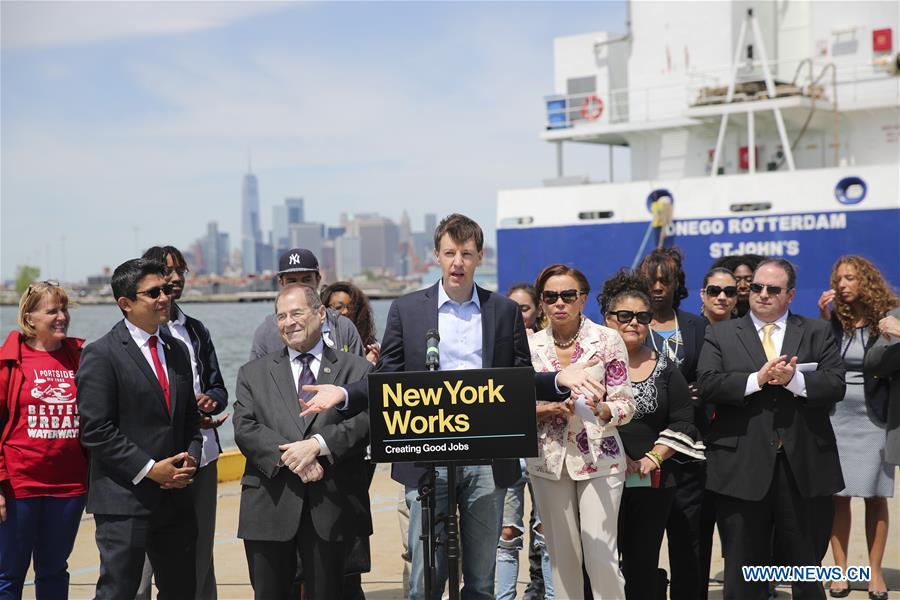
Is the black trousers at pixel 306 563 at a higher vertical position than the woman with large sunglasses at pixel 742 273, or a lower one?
lower

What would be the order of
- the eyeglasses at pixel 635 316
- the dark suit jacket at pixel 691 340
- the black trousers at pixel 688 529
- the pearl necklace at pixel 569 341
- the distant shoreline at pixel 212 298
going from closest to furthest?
1. the pearl necklace at pixel 569 341
2. the eyeglasses at pixel 635 316
3. the black trousers at pixel 688 529
4. the dark suit jacket at pixel 691 340
5. the distant shoreline at pixel 212 298

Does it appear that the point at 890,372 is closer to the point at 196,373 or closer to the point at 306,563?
the point at 306,563

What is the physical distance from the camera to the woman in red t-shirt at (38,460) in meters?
4.61

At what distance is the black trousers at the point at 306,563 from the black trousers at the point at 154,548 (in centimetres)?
49

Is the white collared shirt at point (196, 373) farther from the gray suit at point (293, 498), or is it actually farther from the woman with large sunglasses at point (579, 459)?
the woman with large sunglasses at point (579, 459)

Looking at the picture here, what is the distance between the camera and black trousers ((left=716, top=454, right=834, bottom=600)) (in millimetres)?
4789

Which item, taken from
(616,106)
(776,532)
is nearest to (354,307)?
(776,532)

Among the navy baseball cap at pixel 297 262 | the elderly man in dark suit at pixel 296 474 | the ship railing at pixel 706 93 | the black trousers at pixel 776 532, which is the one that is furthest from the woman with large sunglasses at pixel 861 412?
the ship railing at pixel 706 93

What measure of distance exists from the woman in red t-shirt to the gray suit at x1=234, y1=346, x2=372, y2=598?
1.01 m

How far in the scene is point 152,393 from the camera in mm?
4359

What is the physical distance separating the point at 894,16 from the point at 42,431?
16.5m

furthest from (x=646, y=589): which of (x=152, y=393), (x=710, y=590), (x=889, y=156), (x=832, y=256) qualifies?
(x=889, y=156)

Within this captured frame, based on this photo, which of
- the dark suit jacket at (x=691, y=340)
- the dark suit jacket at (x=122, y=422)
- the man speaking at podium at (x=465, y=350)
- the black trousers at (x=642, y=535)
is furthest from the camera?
the dark suit jacket at (x=691, y=340)

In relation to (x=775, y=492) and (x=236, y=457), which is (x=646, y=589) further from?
(x=236, y=457)
